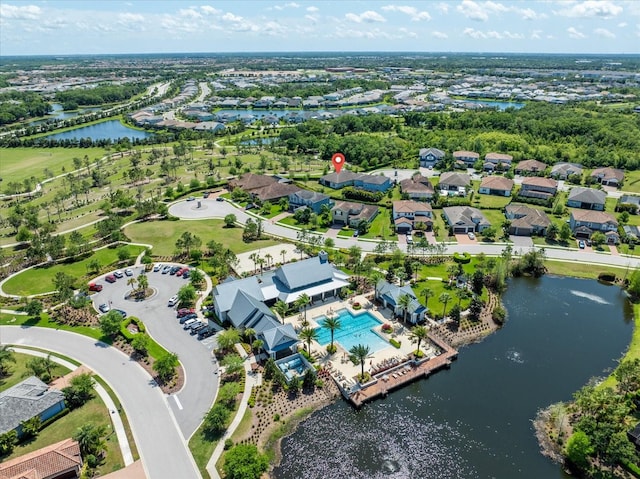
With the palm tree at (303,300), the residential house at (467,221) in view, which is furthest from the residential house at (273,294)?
the residential house at (467,221)

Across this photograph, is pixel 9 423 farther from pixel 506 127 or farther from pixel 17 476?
pixel 506 127

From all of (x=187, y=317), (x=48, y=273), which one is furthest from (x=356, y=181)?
(x=48, y=273)

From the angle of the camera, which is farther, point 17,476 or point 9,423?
point 9,423

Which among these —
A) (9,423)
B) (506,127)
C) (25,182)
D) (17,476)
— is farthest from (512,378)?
(506,127)

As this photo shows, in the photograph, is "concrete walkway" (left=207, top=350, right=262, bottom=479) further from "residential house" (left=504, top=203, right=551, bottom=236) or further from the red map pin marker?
the red map pin marker

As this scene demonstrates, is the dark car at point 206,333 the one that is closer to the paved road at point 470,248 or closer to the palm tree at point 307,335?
the palm tree at point 307,335

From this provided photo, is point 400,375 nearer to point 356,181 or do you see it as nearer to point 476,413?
point 476,413
